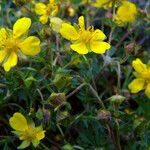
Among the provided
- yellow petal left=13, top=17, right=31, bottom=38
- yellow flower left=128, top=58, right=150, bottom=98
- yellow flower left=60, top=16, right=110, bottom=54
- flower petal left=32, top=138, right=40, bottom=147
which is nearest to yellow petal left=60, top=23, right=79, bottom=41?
yellow flower left=60, top=16, right=110, bottom=54

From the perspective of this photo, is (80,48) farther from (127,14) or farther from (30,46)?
(127,14)

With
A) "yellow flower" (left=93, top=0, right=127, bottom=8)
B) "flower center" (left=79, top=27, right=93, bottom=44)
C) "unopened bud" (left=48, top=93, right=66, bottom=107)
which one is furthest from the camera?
"yellow flower" (left=93, top=0, right=127, bottom=8)

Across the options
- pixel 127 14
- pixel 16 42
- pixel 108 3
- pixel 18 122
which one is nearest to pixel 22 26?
pixel 16 42

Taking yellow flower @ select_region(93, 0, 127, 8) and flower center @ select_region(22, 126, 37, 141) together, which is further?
yellow flower @ select_region(93, 0, 127, 8)

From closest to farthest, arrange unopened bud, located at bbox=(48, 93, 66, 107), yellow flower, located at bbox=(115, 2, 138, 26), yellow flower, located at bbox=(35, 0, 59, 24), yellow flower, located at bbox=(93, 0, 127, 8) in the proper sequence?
unopened bud, located at bbox=(48, 93, 66, 107) < yellow flower, located at bbox=(35, 0, 59, 24) < yellow flower, located at bbox=(93, 0, 127, 8) < yellow flower, located at bbox=(115, 2, 138, 26)

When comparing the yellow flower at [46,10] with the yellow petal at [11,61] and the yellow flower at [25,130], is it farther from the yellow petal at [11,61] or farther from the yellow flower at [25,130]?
the yellow flower at [25,130]

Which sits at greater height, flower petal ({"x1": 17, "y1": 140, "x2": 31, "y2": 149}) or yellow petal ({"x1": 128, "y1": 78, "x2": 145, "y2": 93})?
yellow petal ({"x1": 128, "y1": 78, "x2": 145, "y2": 93})

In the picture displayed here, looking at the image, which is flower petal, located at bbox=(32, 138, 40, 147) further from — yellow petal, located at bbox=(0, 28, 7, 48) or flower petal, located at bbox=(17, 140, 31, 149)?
yellow petal, located at bbox=(0, 28, 7, 48)

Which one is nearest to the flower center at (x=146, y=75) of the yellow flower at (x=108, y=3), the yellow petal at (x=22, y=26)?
the yellow flower at (x=108, y=3)
